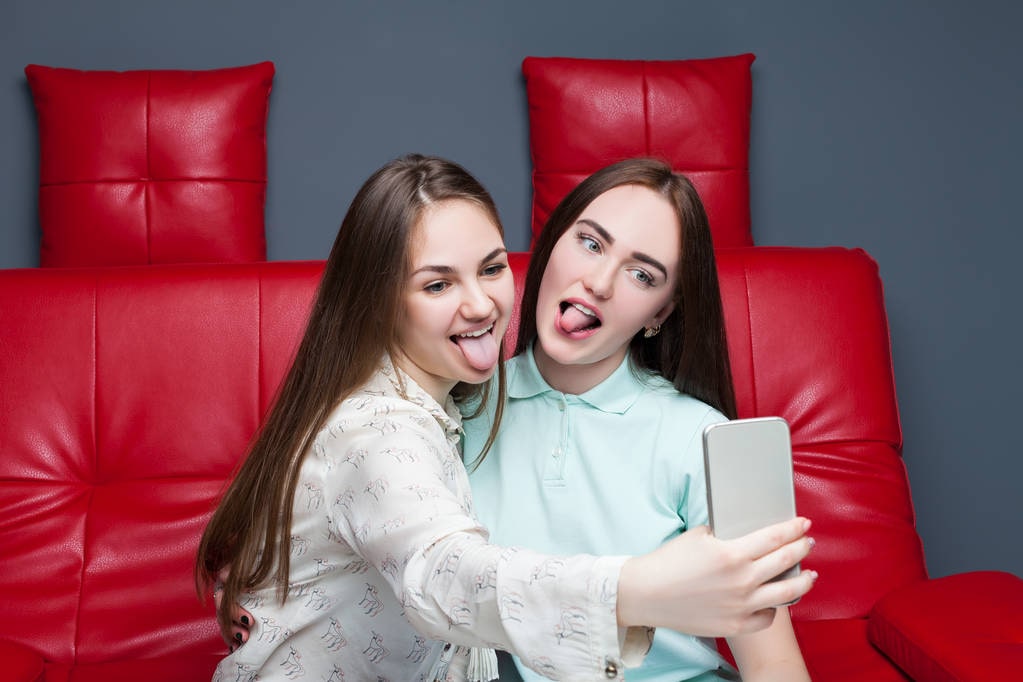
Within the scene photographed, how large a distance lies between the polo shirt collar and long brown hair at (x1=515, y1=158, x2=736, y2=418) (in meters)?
0.04

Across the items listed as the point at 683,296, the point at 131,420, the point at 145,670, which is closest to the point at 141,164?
the point at 131,420

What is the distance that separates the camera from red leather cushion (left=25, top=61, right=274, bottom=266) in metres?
2.19

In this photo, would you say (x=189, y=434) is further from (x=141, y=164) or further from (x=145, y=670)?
(x=141, y=164)

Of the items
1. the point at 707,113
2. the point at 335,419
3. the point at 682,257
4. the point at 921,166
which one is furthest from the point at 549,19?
the point at 335,419

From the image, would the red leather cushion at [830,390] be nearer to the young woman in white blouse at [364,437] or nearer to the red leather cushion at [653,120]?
the red leather cushion at [653,120]

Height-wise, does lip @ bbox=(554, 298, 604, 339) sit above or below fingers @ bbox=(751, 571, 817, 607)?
above

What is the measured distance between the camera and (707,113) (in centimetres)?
228

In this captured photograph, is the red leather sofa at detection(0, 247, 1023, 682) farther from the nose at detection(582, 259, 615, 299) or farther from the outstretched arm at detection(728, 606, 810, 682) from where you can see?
the nose at detection(582, 259, 615, 299)

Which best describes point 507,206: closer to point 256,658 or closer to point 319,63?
point 319,63

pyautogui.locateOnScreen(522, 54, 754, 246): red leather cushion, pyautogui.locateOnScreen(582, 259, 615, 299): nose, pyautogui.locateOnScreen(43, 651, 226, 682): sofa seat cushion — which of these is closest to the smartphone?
pyautogui.locateOnScreen(582, 259, 615, 299): nose

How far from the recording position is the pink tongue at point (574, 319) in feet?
4.79

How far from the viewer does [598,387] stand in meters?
1.54

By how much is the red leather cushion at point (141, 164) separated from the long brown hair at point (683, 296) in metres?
0.92

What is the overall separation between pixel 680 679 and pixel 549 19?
159 cm
